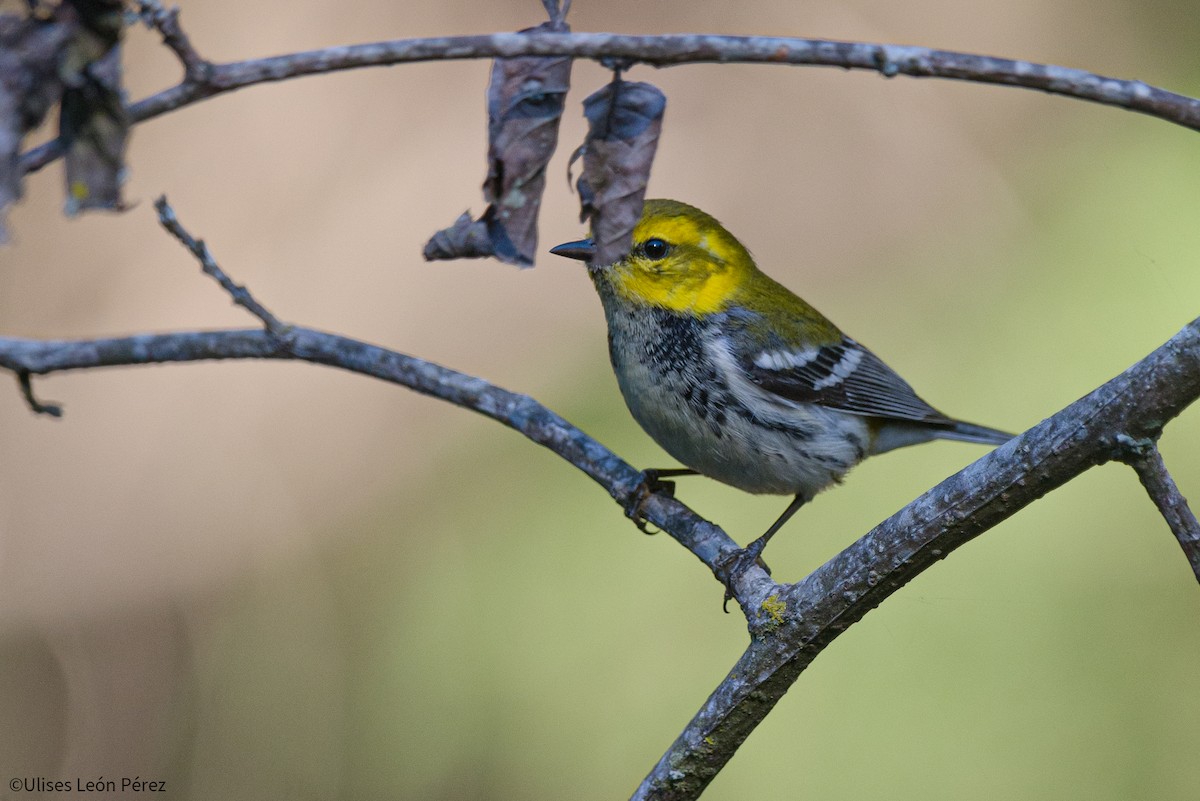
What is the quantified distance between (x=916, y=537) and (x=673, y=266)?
74.1 inches

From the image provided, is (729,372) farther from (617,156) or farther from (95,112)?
(95,112)

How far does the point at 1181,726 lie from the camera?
4.34 metres

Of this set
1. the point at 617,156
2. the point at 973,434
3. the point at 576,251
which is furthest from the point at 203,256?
the point at 973,434

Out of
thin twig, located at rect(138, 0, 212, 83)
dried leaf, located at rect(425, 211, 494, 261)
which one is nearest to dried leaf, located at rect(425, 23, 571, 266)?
dried leaf, located at rect(425, 211, 494, 261)

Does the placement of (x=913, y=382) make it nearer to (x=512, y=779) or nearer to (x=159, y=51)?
(x=512, y=779)

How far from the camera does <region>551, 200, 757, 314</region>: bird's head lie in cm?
371

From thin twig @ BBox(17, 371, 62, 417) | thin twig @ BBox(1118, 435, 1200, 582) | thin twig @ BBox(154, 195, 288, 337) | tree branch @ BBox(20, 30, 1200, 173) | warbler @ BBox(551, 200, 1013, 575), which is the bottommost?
thin twig @ BBox(1118, 435, 1200, 582)

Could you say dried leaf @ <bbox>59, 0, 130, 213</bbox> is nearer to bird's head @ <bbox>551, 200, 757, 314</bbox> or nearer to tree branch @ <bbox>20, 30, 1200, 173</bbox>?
tree branch @ <bbox>20, 30, 1200, 173</bbox>

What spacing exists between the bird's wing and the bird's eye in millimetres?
472

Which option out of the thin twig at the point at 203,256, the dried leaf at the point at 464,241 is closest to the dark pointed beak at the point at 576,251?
the thin twig at the point at 203,256

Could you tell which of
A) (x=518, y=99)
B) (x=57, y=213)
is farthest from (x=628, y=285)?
(x=57, y=213)

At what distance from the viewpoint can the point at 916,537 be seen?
6.81 feet

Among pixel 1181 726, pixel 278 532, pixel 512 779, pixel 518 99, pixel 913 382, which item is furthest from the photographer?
pixel 278 532

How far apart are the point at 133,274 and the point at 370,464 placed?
1.72 metres
